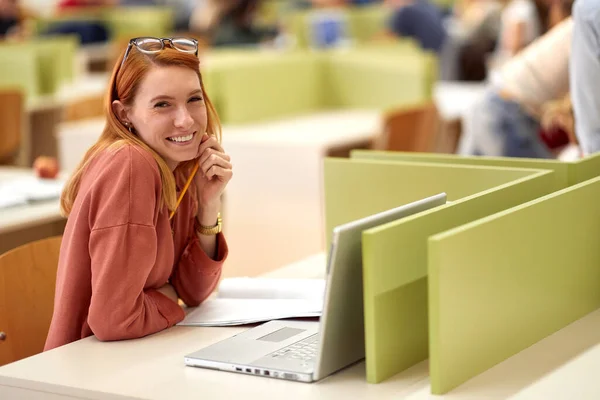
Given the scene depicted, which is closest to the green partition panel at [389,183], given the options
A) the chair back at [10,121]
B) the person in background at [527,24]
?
the chair back at [10,121]

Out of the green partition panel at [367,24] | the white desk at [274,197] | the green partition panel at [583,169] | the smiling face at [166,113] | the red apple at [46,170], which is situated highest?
the green partition panel at [367,24]

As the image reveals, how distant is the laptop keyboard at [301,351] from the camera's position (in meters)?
1.64

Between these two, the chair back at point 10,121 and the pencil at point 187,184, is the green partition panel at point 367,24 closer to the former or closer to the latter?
the chair back at point 10,121

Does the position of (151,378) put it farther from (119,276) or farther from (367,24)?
(367,24)

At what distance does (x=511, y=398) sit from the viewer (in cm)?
148

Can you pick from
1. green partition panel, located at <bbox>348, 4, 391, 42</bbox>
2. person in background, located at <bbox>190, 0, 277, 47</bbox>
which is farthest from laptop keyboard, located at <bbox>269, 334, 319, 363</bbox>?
Result: green partition panel, located at <bbox>348, 4, 391, 42</bbox>

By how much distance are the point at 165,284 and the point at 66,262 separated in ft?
0.72

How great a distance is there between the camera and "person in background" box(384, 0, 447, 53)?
871cm

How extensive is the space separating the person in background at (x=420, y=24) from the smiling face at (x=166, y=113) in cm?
702

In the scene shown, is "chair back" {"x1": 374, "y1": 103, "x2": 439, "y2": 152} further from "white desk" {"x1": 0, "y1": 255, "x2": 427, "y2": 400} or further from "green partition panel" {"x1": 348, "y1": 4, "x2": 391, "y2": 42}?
"green partition panel" {"x1": 348, "y1": 4, "x2": 391, "y2": 42}

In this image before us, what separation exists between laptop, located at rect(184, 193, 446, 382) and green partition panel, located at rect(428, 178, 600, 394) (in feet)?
0.47

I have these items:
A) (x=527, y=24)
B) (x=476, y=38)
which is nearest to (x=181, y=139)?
(x=527, y=24)

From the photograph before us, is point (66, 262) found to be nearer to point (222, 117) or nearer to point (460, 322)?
point (460, 322)

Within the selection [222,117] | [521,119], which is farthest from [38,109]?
[521,119]
